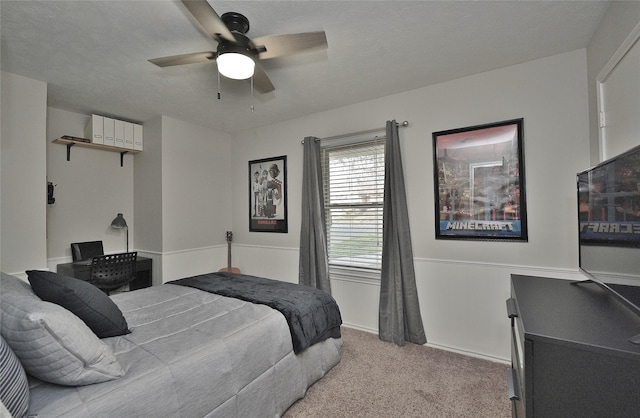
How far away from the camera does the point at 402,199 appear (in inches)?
114

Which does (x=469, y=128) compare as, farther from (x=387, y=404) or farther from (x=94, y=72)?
(x=94, y=72)

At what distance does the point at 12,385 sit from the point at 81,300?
551 millimetres

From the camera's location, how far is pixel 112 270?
115 inches

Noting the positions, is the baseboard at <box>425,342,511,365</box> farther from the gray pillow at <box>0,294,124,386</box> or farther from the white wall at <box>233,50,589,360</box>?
the gray pillow at <box>0,294,124,386</box>

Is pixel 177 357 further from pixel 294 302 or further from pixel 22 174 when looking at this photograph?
pixel 22 174

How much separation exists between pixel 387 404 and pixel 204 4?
2.61 metres

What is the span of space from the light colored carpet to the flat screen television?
1.14 metres

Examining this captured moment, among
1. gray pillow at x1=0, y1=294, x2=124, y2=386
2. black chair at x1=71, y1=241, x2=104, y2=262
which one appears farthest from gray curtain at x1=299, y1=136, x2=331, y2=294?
black chair at x1=71, y1=241, x2=104, y2=262

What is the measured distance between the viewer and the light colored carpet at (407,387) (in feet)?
6.17

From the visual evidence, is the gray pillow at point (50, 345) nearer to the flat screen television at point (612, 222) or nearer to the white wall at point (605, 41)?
the flat screen television at point (612, 222)

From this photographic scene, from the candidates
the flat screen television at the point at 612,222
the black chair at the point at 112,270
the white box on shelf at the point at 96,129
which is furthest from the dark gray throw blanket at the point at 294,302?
the white box on shelf at the point at 96,129

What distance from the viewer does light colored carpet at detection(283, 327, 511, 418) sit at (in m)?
1.88

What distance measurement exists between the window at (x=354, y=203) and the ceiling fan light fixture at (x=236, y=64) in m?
1.67

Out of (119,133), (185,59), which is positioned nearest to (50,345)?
(185,59)
